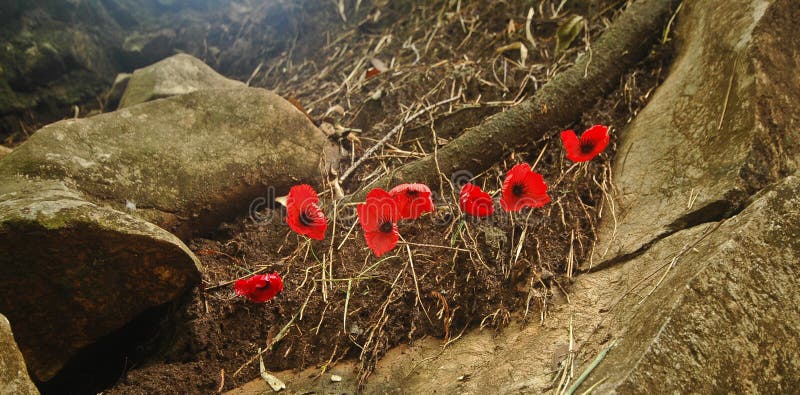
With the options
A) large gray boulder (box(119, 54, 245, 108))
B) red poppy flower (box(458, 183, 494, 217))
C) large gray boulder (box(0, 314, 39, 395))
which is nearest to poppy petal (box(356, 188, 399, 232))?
red poppy flower (box(458, 183, 494, 217))

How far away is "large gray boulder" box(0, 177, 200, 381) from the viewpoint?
1.39 meters

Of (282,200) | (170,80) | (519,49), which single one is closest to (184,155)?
(282,200)

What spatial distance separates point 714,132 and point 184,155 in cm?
207

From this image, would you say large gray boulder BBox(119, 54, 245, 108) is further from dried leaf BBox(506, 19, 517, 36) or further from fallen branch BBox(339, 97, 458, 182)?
dried leaf BBox(506, 19, 517, 36)

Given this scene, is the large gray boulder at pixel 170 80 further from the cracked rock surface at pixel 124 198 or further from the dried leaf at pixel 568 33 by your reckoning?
the dried leaf at pixel 568 33

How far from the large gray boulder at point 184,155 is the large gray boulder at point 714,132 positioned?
4.53ft

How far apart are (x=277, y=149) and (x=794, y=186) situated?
1.89m

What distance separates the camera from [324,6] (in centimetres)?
406

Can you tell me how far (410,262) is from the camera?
1688 millimetres

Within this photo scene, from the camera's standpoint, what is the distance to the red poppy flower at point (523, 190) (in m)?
1.73

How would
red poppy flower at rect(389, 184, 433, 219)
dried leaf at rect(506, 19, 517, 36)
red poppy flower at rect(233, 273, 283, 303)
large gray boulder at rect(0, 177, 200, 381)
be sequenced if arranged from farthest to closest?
dried leaf at rect(506, 19, 517, 36) → red poppy flower at rect(389, 184, 433, 219) → red poppy flower at rect(233, 273, 283, 303) → large gray boulder at rect(0, 177, 200, 381)

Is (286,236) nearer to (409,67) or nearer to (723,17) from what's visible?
(409,67)

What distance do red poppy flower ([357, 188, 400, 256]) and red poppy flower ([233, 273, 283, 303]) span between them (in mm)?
364

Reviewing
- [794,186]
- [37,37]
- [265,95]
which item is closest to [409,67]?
[265,95]
